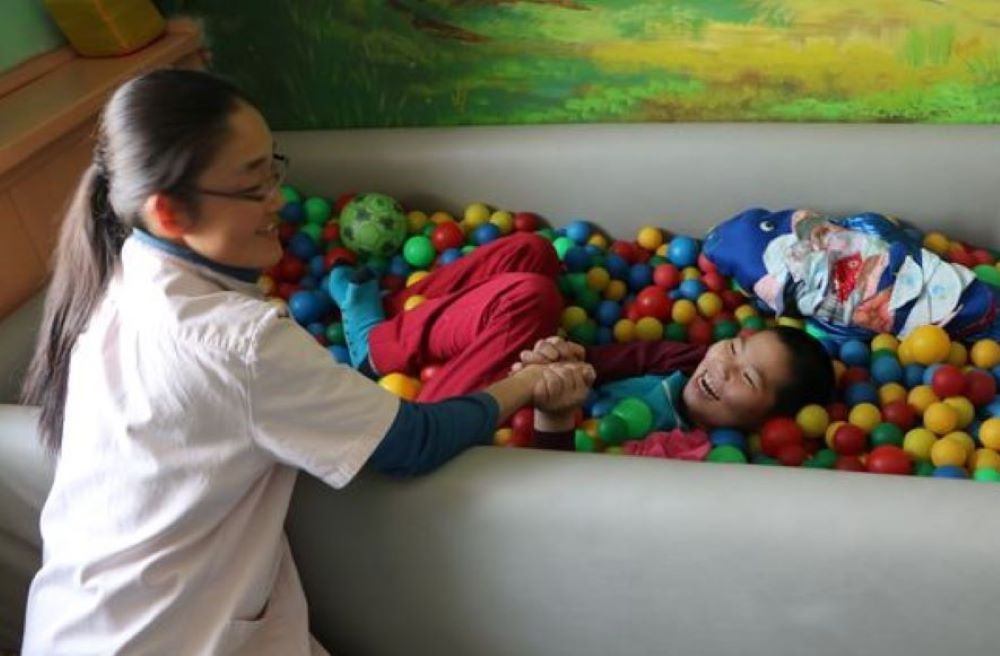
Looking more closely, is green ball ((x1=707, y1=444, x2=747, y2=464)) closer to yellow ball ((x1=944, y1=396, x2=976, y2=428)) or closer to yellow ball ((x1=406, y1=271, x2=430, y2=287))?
yellow ball ((x1=944, y1=396, x2=976, y2=428))

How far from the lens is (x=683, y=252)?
182 centimetres

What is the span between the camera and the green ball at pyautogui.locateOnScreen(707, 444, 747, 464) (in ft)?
4.34

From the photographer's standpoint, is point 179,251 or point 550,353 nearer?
point 179,251

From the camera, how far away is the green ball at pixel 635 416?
55.5 inches

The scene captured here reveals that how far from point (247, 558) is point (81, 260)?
381 mm

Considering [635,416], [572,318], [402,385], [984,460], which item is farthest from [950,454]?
[402,385]

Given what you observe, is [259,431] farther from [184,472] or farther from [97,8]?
[97,8]

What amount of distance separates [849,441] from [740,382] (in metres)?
0.17

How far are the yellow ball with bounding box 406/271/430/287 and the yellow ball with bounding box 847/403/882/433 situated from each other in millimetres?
774

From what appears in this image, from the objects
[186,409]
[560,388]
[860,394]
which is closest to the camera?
[186,409]

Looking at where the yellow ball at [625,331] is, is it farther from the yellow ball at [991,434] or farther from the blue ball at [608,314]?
the yellow ball at [991,434]

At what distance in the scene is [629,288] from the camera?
72.0 inches

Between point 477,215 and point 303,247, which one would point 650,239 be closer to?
point 477,215

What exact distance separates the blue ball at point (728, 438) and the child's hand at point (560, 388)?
0.25 metres
